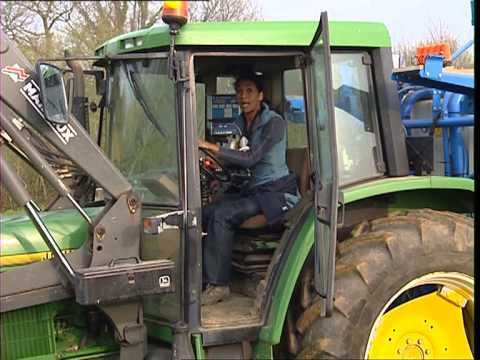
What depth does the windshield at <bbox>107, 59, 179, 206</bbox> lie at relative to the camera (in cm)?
321

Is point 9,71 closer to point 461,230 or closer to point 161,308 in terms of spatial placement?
point 161,308

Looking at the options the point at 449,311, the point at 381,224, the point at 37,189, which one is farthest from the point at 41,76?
the point at 449,311

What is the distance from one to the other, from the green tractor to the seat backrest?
0.09 meters

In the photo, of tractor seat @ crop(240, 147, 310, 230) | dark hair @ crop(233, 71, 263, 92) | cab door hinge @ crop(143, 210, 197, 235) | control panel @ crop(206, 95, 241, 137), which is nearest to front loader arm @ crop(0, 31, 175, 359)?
cab door hinge @ crop(143, 210, 197, 235)

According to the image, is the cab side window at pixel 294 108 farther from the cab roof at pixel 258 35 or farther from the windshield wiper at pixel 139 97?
the windshield wiper at pixel 139 97

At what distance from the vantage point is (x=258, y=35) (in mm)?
3168

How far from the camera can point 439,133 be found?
4.66m

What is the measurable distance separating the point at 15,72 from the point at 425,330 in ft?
8.67

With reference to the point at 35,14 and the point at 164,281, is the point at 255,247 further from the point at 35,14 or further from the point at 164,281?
the point at 35,14

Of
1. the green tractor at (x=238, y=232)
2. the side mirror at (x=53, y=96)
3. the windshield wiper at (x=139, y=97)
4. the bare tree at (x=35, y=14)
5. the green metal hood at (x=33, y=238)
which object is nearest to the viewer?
the bare tree at (x=35, y=14)

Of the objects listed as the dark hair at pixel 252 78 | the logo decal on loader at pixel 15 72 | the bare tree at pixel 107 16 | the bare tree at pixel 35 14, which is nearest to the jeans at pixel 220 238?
the dark hair at pixel 252 78

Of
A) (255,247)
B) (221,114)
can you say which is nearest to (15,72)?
(255,247)

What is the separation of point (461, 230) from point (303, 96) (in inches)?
46.4

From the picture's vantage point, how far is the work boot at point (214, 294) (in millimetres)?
3456
